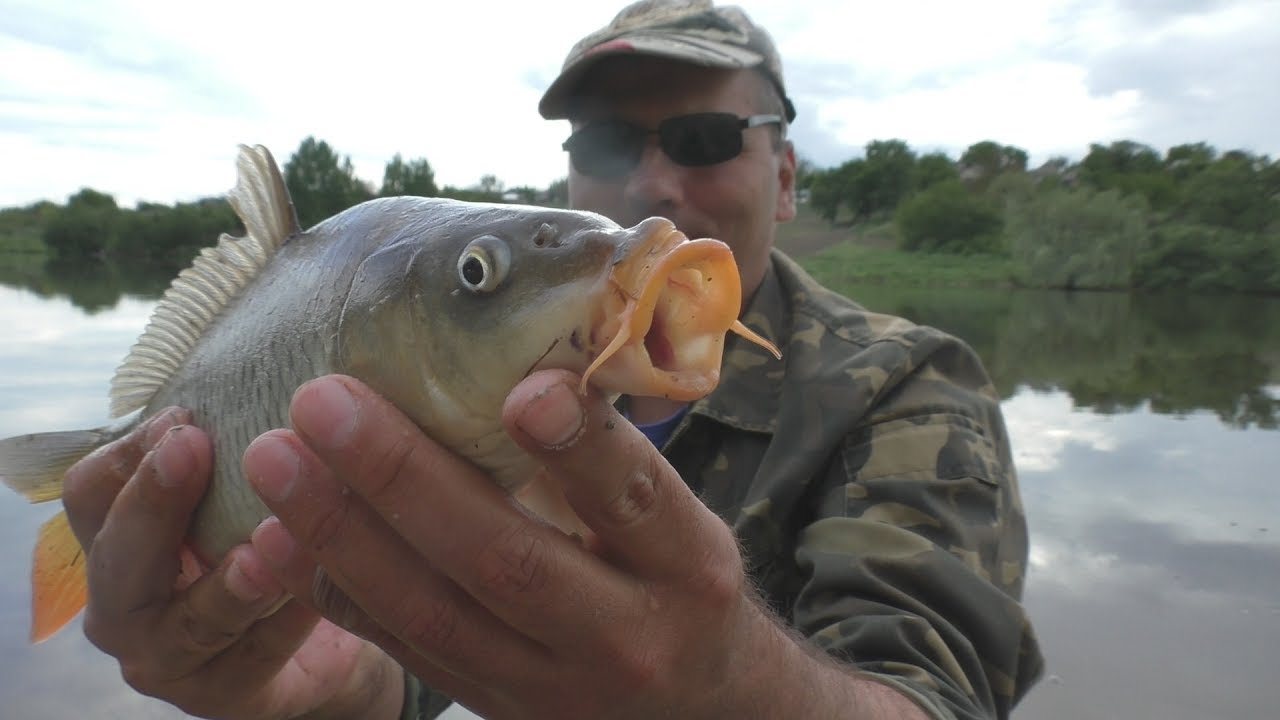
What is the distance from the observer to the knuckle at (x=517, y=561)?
3.23ft

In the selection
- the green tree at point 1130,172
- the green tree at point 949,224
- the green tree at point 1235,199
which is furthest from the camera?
the green tree at point 949,224

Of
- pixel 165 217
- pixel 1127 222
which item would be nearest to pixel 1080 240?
pixel 1127 222

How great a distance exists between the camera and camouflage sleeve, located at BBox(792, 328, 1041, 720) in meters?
1.67

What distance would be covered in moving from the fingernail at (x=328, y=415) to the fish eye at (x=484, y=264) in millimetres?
207

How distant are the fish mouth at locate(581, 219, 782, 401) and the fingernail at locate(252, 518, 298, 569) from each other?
70cm

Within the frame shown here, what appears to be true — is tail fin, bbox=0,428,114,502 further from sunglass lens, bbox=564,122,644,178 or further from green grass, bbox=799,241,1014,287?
green grass, bbox=799,241,1014,287

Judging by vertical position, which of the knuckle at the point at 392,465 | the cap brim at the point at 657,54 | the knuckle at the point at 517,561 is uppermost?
the cap brim at the point at 657,54

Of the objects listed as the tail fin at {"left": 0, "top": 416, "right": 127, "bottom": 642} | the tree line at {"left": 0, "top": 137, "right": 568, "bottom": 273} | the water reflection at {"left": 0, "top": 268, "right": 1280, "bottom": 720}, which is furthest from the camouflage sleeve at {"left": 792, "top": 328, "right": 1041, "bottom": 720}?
the tree line at {"left": 0, "top": 137, "right": 568, "bottom": 273}

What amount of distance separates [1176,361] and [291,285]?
48.6ft

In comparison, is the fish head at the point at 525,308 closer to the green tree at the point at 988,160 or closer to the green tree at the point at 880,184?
the green tree at the point at 880,184

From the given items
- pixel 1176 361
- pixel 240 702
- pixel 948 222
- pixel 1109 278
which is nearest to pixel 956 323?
pixel 1176 361

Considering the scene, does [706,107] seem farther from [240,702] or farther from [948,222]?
[948,222]

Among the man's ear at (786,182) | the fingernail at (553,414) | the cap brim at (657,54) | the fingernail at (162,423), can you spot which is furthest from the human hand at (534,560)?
the man's ear at (786,182)

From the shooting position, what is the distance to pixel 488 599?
1022mm
